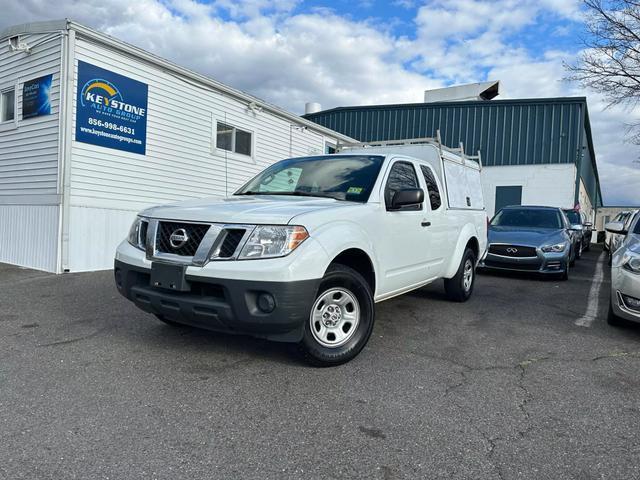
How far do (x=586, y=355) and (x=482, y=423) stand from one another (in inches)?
81.8

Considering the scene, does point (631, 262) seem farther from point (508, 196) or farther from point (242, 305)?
point (508, 196)

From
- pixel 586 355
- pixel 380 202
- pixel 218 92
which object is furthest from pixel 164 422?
pixel 218 92

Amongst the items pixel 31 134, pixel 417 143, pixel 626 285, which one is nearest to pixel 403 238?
pixel 626 285

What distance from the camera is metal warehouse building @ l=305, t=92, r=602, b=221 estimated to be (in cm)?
2177

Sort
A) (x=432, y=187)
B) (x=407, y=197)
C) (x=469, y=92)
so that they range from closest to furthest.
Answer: (x=407, y=197)
(x=432, y=187)
(x=469, y=92)

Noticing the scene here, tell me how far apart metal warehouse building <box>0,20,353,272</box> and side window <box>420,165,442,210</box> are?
639 centimetres

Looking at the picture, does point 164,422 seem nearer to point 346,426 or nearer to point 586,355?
point 346,426

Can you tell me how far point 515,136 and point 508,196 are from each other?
9.48ft

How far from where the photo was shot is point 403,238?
479 centimetres

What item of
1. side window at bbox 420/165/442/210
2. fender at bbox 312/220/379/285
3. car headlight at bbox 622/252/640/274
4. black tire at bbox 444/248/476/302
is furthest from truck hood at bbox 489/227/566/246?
fender at bbox 312/220/379/285

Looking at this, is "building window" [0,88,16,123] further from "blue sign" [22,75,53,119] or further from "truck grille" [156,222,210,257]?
"truck grille" [156,222,210,257]

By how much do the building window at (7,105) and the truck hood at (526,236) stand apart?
10.4m

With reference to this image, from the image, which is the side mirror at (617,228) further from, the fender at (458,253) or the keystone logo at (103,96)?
the keystone logo at (103,96)

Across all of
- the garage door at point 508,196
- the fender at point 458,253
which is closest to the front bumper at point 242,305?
the fender at point 458,253
